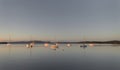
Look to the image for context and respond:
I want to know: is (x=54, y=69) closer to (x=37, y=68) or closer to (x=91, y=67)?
(x=37, y=68)

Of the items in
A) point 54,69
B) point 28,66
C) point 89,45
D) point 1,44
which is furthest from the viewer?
point 89,45

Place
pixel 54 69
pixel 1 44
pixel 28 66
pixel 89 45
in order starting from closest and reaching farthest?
pixel 54 69
pixel 28 66
pixel 1 44
pixel 89 45

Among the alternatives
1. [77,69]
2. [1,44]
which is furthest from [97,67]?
[1,44]

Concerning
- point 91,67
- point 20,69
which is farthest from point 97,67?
point 20,69

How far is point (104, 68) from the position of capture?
13.3m

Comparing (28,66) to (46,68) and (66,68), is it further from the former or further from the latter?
(66,68)

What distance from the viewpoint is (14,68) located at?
1359 cm

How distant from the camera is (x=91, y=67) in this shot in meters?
13.6

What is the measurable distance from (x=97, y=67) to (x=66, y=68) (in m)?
1.70

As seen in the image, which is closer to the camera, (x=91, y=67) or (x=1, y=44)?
(x=91, y=67)

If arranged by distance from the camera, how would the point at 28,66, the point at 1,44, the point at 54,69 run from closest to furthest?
the point at 54,69
the point at 28,66
the point at 1,44

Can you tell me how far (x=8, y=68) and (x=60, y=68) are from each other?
8.93ft

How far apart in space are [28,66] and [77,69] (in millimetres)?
2757

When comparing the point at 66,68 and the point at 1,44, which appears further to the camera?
the point at 1,44
